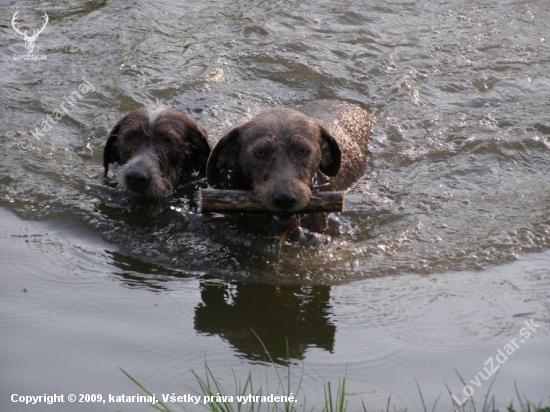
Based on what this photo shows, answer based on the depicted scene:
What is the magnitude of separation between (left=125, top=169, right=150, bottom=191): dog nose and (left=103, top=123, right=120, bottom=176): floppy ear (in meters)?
0.62

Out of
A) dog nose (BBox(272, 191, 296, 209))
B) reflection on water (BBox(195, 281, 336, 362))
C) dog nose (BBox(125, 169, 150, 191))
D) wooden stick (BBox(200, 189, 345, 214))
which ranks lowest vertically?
reflection on water (BBox(195, 281, 336, 362))

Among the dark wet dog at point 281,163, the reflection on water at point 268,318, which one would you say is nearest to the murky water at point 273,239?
the reflection on water at point 268,318

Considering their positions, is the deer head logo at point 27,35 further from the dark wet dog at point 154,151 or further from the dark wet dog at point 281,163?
the dark wet dog at point 281,163

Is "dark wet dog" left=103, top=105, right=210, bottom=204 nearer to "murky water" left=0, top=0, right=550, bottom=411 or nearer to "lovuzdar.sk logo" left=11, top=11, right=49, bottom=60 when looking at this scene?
"murky water" left=0, top=0, right=550, bottom=411

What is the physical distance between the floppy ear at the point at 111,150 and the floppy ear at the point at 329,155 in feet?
6.36

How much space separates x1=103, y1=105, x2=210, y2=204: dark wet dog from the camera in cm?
775

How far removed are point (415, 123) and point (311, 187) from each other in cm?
324

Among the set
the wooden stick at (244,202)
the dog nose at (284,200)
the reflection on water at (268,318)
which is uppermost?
the dog nose at (284,200)

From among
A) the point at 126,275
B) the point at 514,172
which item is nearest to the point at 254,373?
the point at 126,275

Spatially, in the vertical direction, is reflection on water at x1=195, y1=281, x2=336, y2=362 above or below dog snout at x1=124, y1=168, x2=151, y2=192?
below

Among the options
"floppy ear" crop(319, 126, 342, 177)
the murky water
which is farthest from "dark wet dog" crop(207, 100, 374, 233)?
the murky water

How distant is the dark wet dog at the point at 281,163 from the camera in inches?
264

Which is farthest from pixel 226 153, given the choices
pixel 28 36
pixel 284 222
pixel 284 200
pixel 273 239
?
pixel 28 36

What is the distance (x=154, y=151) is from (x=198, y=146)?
0.54 metres
